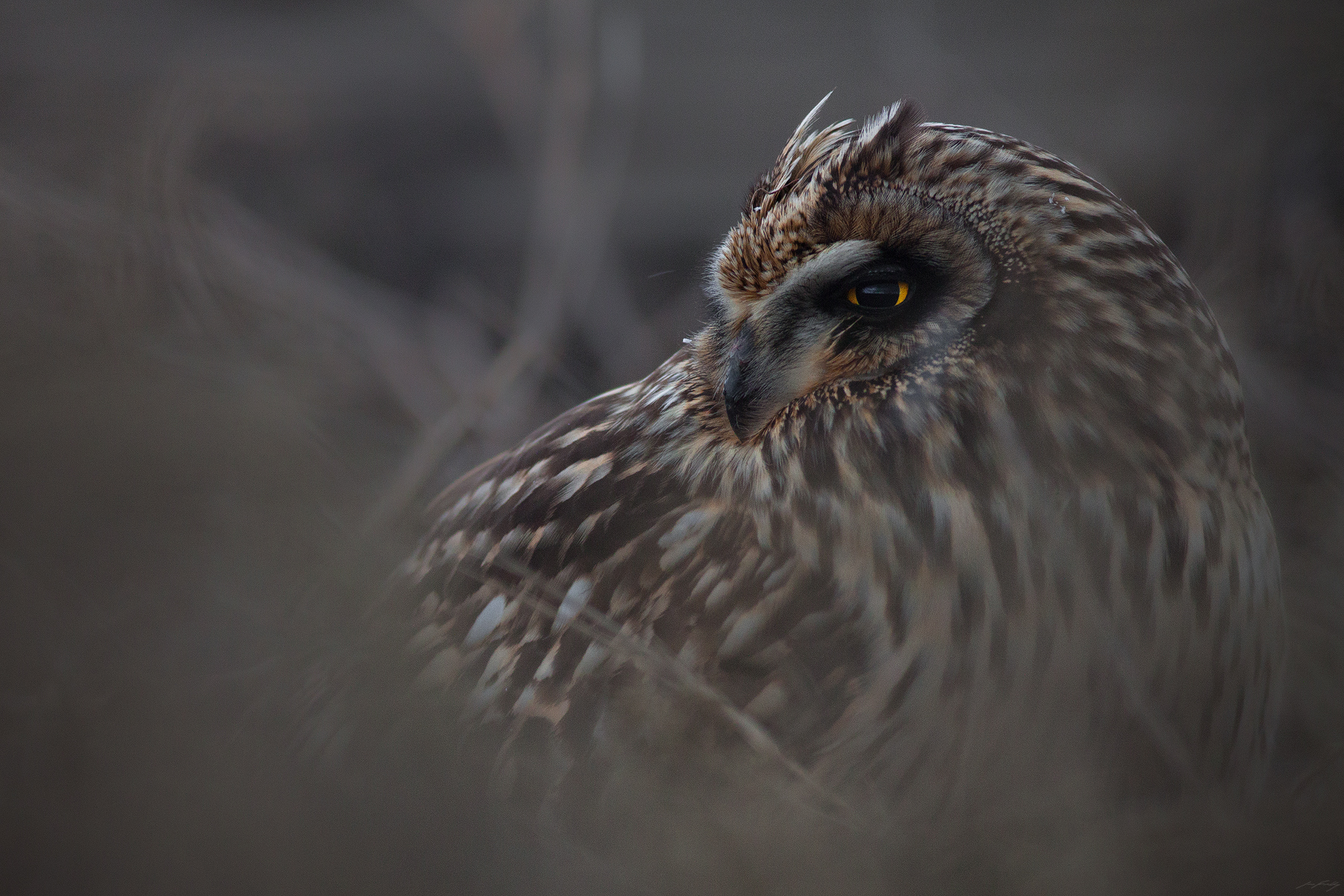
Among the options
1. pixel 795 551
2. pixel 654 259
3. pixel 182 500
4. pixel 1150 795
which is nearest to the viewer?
pixel 182 500

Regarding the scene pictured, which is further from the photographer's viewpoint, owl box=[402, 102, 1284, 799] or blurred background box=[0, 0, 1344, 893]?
owl box=[402, 102, 1284, 799]

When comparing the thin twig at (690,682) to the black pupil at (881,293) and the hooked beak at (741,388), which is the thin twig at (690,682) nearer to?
the hooked beak at (741,388)

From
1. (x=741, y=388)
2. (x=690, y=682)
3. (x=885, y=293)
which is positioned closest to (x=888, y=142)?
(x=885, y=293)

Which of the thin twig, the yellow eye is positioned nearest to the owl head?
the yellow eye

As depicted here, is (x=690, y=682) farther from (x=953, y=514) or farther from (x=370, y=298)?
(x=370, y=298)

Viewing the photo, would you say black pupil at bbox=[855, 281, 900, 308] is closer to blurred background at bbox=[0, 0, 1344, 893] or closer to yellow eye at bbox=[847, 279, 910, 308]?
yellow eye at bbox=[847, 279, 910, 308]

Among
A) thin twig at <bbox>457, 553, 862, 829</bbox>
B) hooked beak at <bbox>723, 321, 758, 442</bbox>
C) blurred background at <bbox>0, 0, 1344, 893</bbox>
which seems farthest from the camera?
hooked beak at <bbox>723, 321, 758, 442</bbox>

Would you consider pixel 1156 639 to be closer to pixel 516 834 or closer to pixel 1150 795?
pixel 1150 795

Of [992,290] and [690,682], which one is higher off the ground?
[992,290]

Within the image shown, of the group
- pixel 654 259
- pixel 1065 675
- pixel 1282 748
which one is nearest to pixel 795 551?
pixel 1065 675
